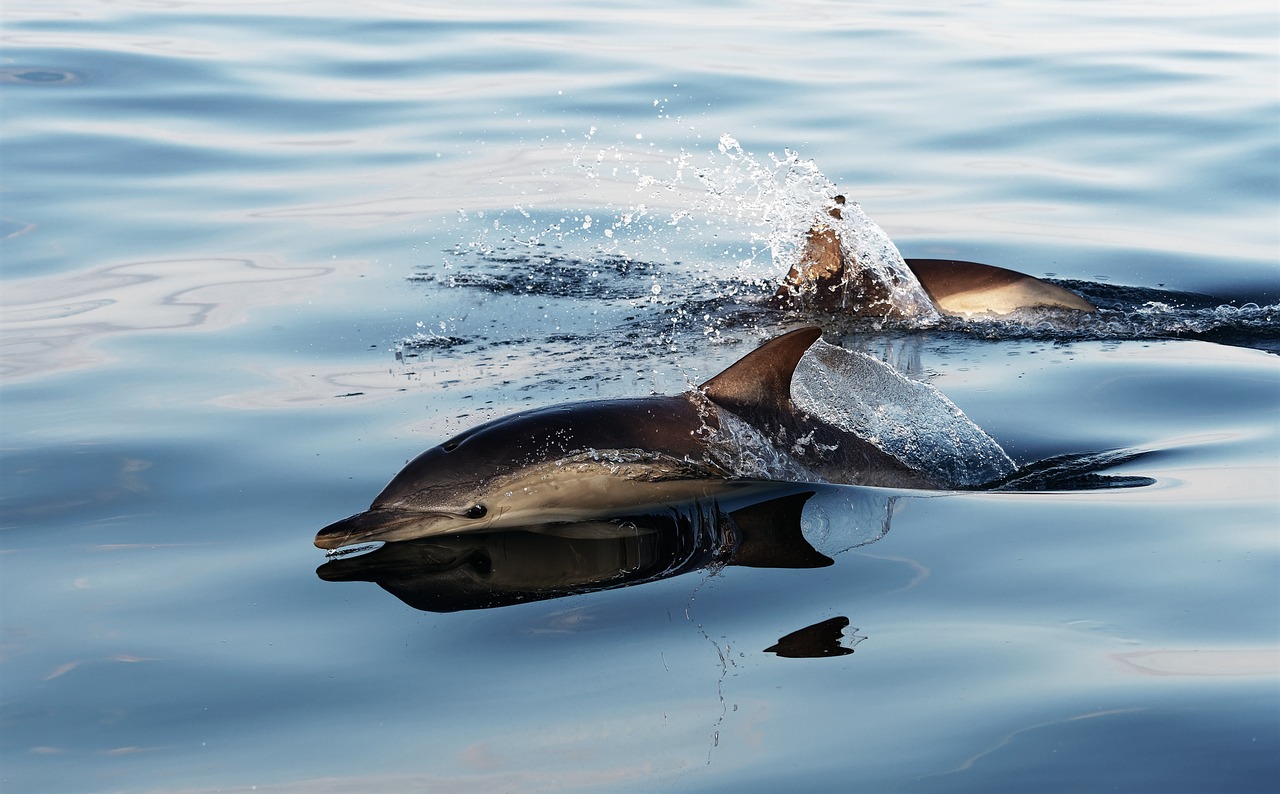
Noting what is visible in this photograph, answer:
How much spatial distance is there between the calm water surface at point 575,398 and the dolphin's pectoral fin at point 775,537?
122mm

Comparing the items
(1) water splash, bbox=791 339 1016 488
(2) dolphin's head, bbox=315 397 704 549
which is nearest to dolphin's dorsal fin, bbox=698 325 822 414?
(2) dolphin's head, bbox=315 397 704 549

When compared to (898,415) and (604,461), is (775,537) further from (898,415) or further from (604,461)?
(898,415)

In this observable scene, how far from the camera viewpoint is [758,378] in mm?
6105

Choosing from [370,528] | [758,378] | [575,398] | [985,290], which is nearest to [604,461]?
[758,378]

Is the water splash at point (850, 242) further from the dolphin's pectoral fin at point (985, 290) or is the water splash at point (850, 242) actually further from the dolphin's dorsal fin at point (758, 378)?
the dolphin's dorsal fin at point (758, 378)

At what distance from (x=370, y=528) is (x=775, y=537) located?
150cm

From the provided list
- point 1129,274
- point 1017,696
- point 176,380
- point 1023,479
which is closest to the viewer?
point 1017,696

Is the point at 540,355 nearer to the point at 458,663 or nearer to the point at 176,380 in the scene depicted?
the point at 176,380

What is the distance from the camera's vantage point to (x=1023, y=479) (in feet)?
20.8

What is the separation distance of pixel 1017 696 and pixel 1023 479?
2.22 meters

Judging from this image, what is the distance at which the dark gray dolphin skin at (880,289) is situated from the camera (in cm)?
980

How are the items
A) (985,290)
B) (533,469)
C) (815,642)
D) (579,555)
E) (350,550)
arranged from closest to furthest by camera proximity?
(815,642)
(579,555)
(350,550)
(533,469)
(985,290)

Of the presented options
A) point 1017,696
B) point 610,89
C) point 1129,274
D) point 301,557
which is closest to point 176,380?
point 301,557

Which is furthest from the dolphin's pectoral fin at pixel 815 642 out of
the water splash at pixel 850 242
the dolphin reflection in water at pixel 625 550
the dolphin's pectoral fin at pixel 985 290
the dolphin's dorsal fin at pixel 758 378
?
the dolphin's pectoral fin at pixel 985 290
